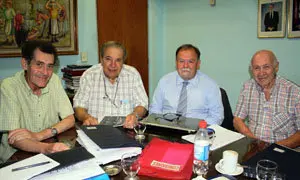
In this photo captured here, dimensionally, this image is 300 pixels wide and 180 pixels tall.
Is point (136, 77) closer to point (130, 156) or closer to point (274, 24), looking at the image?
point (130, 156)

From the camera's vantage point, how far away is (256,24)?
9.79 ft

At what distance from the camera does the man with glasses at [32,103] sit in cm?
170

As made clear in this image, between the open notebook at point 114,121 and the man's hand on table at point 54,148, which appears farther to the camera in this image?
the open notebook at point 114,121

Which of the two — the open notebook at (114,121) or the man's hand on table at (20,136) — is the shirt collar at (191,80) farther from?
the man's hand on table at (20,136)

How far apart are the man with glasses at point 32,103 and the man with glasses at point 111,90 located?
0.37 m

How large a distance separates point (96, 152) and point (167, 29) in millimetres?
2912

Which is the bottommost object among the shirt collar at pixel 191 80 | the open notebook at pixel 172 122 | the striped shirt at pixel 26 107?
the open notebook at pixel 172 122

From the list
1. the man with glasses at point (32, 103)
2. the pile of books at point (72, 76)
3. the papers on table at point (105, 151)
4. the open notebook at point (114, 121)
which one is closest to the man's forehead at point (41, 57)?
the man with glasses at point (32, 103)

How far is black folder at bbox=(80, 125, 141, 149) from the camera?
4.71 feet

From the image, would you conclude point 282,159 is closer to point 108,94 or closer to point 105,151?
point 105,151

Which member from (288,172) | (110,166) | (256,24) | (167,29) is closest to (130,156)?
(110,166)

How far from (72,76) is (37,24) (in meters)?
0.69

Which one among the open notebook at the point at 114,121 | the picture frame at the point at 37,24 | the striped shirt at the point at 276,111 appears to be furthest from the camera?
the picture frame at the point at 37,24

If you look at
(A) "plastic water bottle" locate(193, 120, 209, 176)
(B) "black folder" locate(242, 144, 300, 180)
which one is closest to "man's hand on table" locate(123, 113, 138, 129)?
(A) "plastic water bottle" locate(193, 120, 209, 176)
